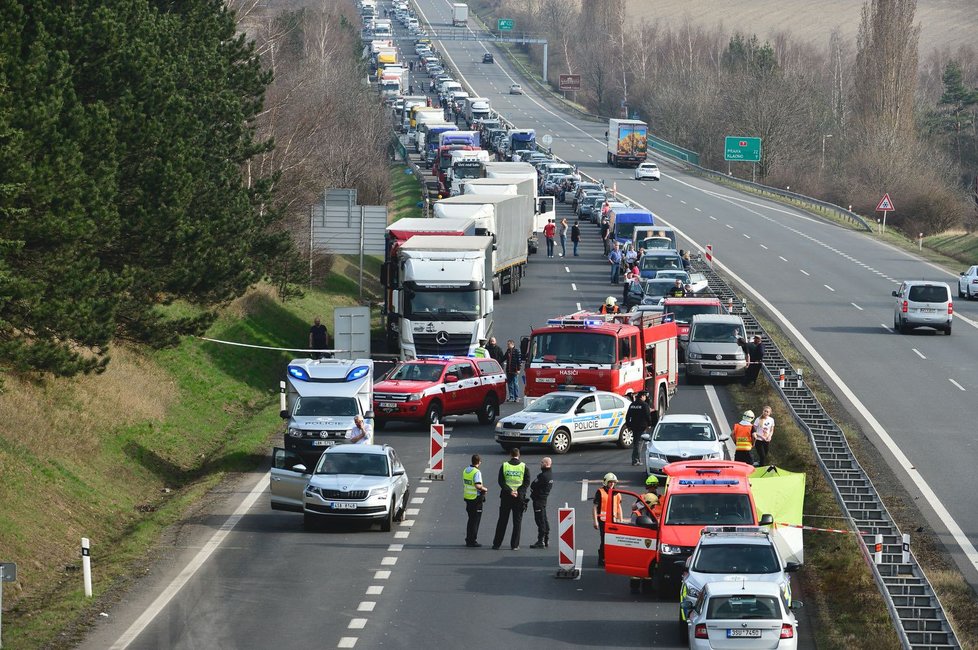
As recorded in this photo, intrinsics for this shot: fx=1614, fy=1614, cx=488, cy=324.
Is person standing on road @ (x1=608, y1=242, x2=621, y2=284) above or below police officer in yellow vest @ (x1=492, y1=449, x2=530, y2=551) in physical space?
below

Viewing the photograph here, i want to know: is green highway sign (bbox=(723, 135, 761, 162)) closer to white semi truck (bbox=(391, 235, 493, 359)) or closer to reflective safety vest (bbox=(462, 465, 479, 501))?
white semi truck (bbox=(391, 235, 493, 359))

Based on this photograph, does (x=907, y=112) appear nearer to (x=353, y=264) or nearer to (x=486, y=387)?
(x=353, y=264)

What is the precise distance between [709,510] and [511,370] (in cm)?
1867

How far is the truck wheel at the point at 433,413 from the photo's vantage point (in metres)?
37.2

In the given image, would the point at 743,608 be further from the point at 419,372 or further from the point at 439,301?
the point at 439,301

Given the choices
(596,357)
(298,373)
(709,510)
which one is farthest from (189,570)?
(596,357)

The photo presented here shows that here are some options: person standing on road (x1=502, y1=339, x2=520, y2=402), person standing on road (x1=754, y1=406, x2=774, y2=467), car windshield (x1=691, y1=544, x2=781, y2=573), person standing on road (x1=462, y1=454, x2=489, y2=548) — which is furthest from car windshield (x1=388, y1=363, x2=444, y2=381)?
car windshield (x1=691, y1=544, x2=781, y2=573)

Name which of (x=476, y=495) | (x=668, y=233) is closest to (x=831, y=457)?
(x=476, y=495)

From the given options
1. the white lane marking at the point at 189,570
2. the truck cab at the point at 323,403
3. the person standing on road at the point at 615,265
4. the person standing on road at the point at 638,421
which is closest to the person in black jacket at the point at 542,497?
the white lane marking at the point at 189,570

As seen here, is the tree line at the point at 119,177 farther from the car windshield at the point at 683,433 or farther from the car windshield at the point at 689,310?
the car windshield at the point at 689,310

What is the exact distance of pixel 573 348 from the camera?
124ft

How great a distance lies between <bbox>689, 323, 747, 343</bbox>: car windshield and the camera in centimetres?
4412

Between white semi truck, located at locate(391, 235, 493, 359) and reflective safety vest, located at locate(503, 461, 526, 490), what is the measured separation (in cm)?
1647

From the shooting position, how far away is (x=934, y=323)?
51812 millimetres
